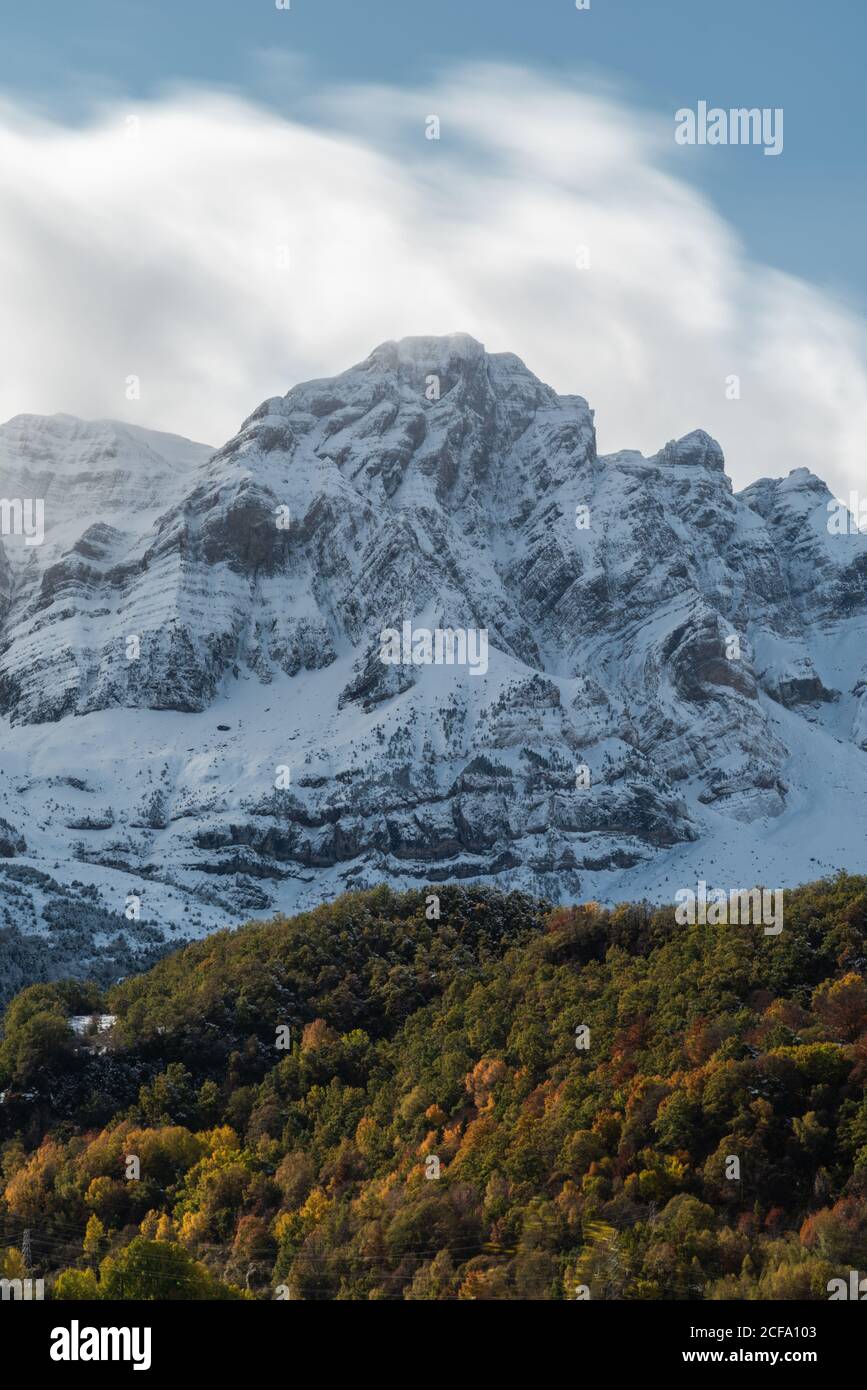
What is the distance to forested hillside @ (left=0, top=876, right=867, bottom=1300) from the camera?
78.6 metres

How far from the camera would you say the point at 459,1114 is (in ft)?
339

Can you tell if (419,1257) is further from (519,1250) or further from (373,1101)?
(373,1101)

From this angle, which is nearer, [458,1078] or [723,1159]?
[723,1159]

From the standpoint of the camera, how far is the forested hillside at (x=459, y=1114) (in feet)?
258
